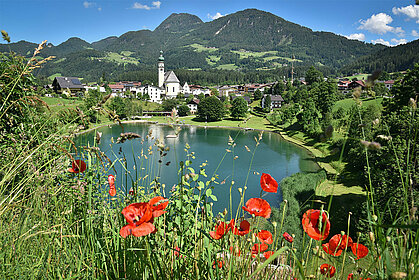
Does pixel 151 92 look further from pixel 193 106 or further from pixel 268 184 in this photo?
pixel 268 184

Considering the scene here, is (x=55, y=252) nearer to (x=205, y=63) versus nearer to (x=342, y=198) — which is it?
(x=342, y=198)

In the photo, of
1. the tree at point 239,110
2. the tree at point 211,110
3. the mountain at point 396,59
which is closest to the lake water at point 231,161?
the tree at point 239,110

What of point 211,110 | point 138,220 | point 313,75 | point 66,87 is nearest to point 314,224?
point 138,220

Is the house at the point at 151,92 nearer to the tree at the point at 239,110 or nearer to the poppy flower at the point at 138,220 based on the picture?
the tree at the point at 239,110

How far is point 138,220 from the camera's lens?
832 millimetres

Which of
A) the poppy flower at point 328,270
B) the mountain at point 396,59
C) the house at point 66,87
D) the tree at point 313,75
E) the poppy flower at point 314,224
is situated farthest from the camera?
the mountain at point 396,59

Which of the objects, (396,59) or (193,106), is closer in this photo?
(193,106)

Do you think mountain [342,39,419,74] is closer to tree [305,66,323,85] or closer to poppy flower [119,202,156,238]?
tree [305,66,323,85]

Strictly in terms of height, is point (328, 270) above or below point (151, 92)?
below

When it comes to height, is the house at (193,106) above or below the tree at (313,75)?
below

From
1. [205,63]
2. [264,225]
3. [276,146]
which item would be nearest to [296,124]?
[276,146]

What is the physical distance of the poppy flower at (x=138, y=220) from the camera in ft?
2.54

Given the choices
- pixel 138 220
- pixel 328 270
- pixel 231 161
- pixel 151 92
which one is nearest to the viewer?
pixel 138 220

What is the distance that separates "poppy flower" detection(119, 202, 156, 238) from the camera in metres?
0.78
